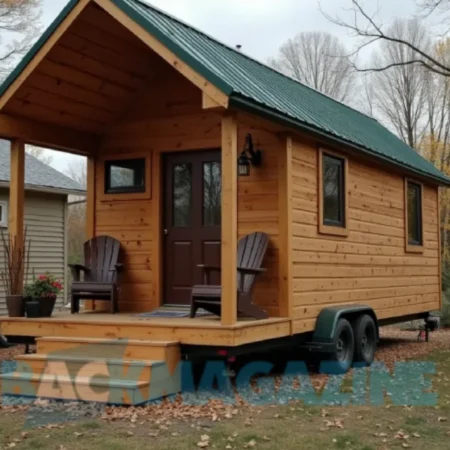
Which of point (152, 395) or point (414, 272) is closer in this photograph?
point (152, 395)

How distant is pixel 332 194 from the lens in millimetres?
8719

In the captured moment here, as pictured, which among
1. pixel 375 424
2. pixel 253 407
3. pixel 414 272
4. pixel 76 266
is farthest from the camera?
pixel 414 272

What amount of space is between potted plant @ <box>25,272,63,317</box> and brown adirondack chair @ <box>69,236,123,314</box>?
2.09 feet

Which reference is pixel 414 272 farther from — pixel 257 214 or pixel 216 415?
pixel 216 415

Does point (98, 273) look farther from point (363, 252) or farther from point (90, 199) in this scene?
point (363, 252)

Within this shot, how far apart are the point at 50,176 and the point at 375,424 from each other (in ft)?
35.6

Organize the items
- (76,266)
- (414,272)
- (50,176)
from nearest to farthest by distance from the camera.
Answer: (76,266) → (414,272) → (50,176)

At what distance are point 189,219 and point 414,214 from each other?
477cm

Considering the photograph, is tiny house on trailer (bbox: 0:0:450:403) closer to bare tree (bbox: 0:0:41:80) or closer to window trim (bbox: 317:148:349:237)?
window trim (bbox: 317:148:349:237)

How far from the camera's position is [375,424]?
5.42 metres

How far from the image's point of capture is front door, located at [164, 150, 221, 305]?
8.47 metres

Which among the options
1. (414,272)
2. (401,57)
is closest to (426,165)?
(414,272)

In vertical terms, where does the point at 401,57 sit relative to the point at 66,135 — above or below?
above

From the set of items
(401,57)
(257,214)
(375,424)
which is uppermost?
(401,57)
